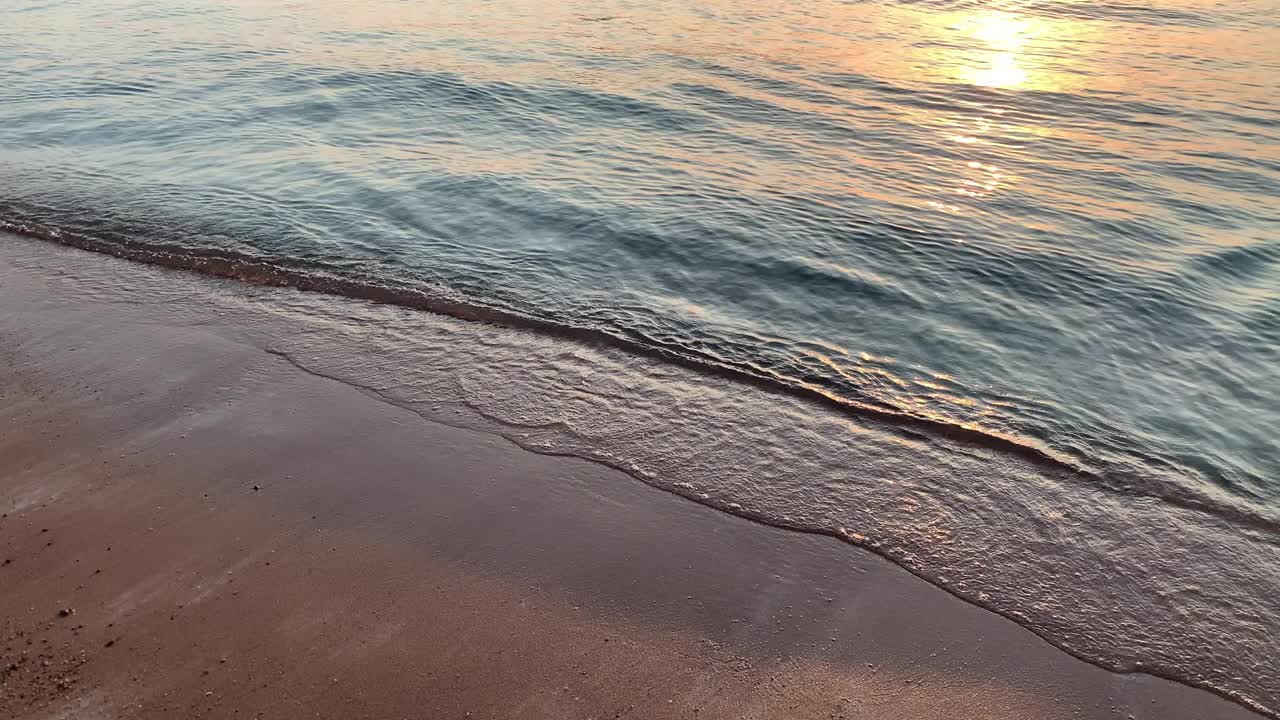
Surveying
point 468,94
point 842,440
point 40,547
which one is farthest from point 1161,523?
point 468,94

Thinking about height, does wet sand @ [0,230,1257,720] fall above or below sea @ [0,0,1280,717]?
above

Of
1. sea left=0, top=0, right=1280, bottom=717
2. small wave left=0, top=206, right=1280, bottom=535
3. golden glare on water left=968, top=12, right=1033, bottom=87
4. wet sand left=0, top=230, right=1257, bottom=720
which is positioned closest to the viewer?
wet sand left=0, top=230, right=1257, bottom=720

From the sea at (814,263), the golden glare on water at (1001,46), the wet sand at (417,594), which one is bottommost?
the sea at (814,263)

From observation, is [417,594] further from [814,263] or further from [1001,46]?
[1001,46]

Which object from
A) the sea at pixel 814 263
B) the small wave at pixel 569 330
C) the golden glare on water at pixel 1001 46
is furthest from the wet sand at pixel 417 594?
the golden glare on water at pixel 1001 46

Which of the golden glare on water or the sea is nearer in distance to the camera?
the sea

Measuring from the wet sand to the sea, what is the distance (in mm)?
394

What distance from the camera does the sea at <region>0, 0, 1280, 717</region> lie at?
5.54 m

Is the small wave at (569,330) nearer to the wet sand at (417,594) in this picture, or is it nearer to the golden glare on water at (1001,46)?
the wet sand at (417,594)

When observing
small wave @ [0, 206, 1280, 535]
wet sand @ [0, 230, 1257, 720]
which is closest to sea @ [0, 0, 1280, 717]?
small wave @ [0, 206, 1280, 535]

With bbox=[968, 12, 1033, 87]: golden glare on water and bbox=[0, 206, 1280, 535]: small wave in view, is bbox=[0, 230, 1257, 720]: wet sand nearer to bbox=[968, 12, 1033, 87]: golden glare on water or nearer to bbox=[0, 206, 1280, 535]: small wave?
bbox=[0, 206, 1280, 535]: small wave

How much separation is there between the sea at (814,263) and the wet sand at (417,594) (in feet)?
1.29

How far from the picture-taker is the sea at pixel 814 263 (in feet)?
18.2

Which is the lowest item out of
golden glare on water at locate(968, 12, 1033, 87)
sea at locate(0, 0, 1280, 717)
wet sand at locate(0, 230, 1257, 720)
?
sea at locate(0, 0, 1280, 717)
